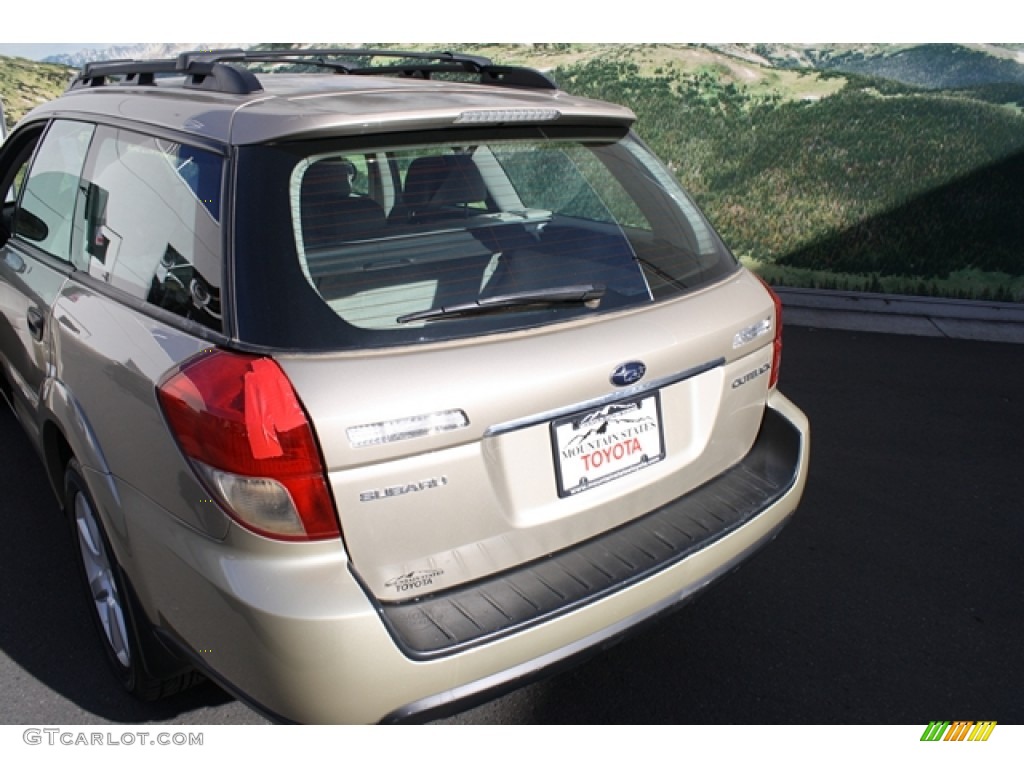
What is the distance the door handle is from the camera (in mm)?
2873

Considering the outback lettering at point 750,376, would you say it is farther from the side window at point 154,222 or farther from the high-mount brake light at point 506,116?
the side window at point 154,222

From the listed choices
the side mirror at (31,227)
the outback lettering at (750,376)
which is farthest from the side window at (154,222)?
the outback lettering at (750,376)

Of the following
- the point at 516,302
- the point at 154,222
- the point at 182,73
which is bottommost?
the point at 516,302

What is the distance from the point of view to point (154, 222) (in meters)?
2.36

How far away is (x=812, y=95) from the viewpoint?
9.54 meters

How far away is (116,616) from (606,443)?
1613mm

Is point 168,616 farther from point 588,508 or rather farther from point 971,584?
point 971,584

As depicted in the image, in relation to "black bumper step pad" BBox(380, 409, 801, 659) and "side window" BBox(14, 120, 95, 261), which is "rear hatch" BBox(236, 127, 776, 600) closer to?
"black bumper step pad" BBox(380, 409, 801, 659)

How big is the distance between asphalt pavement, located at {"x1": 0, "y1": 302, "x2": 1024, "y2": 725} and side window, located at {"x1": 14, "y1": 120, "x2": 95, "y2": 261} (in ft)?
4.13

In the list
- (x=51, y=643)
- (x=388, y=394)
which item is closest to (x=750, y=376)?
(x=388, y=394)

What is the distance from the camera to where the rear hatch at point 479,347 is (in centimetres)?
193

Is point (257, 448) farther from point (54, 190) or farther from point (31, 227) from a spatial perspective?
point (31, 227)

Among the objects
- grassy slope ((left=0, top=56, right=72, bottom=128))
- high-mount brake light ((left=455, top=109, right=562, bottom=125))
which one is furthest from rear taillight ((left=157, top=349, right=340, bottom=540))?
grassy slope ((left=0, top=56, right=72, bottom=128))

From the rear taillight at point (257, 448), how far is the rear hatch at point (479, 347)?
4 centimetres
